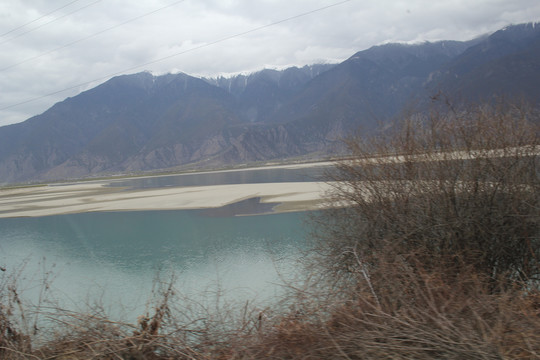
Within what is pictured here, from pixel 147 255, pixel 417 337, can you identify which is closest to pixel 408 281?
pixel 417 337

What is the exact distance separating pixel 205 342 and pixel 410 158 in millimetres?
6559

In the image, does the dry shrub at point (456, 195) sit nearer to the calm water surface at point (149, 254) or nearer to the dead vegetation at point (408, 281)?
the dead vegetation at point (408, 281)

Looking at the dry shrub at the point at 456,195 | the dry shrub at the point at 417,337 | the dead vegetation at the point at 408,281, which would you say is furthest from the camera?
the dry shrub at the point at 456,195

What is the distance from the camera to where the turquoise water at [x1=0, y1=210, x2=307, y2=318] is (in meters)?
11.8

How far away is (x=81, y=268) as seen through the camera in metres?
15.9

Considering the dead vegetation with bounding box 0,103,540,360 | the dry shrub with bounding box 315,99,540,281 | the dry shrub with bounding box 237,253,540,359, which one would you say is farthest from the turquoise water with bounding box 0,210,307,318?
the dry shrub with bounding box 315,99,540,281

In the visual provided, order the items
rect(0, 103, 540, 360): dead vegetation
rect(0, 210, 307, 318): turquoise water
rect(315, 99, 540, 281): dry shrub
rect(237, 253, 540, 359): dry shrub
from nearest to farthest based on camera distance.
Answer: rect(237, 253, 540, 359): dry shrub
rect(0, 103, 540, 360): dead vegetation
rect(315, 99, 540, 281): dry shrub
rect(0, 210, 307, 318): turquoise water

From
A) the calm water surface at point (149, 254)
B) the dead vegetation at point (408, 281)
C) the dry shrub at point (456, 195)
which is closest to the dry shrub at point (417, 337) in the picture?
the dead vegetation at point (408, 281)

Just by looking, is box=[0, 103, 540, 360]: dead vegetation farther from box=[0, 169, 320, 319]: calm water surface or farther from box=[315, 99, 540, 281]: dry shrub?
box=[0, 169, 320, 319]: calm water surface

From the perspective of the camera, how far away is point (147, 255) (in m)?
17.2

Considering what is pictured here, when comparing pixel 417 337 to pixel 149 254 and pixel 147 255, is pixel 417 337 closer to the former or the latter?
pixel 147 255

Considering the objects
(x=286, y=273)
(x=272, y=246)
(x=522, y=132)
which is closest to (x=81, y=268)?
(x=272, y=246)

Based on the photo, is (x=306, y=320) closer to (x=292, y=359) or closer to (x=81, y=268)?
(x=292, y=359)

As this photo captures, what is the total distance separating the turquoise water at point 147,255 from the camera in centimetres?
1184
